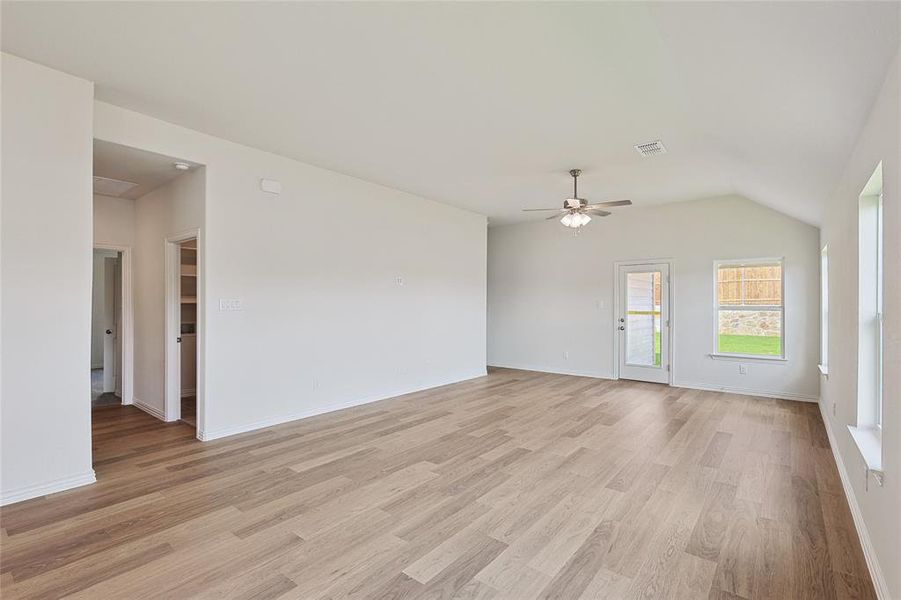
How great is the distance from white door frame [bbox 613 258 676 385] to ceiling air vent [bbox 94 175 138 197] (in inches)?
278

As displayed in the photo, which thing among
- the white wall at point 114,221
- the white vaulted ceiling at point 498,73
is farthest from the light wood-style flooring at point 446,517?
the white vaulted ceiling at point 498,73

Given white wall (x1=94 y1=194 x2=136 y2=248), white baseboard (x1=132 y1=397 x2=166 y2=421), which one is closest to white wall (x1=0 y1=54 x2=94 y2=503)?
white baseboard (x1=132 y1=397 x2=166 y2=421)

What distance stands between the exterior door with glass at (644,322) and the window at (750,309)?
2.49ft

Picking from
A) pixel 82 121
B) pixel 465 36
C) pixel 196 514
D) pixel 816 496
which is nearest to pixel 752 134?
pixel 465 36

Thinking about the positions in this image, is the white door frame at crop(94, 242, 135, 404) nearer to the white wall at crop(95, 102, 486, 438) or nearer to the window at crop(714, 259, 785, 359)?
the white wall at crop(95, 102, 486, 438)

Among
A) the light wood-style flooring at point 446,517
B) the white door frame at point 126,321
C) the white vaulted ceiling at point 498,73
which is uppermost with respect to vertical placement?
the white vaulted ceiling at point 498,73

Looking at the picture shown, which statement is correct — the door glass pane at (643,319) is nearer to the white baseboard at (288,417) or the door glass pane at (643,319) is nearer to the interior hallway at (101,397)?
the white baseboard at (288,417)

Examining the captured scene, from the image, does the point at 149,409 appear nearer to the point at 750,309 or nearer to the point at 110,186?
the point at 110,186

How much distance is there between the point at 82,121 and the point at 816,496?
19.6 ft

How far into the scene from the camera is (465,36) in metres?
2.50

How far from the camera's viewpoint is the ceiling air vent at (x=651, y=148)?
422 centimetres

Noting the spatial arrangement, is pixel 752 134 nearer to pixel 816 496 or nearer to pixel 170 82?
pixel 816 496

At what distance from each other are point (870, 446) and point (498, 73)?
10.5ft

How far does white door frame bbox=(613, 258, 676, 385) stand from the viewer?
696 cm
